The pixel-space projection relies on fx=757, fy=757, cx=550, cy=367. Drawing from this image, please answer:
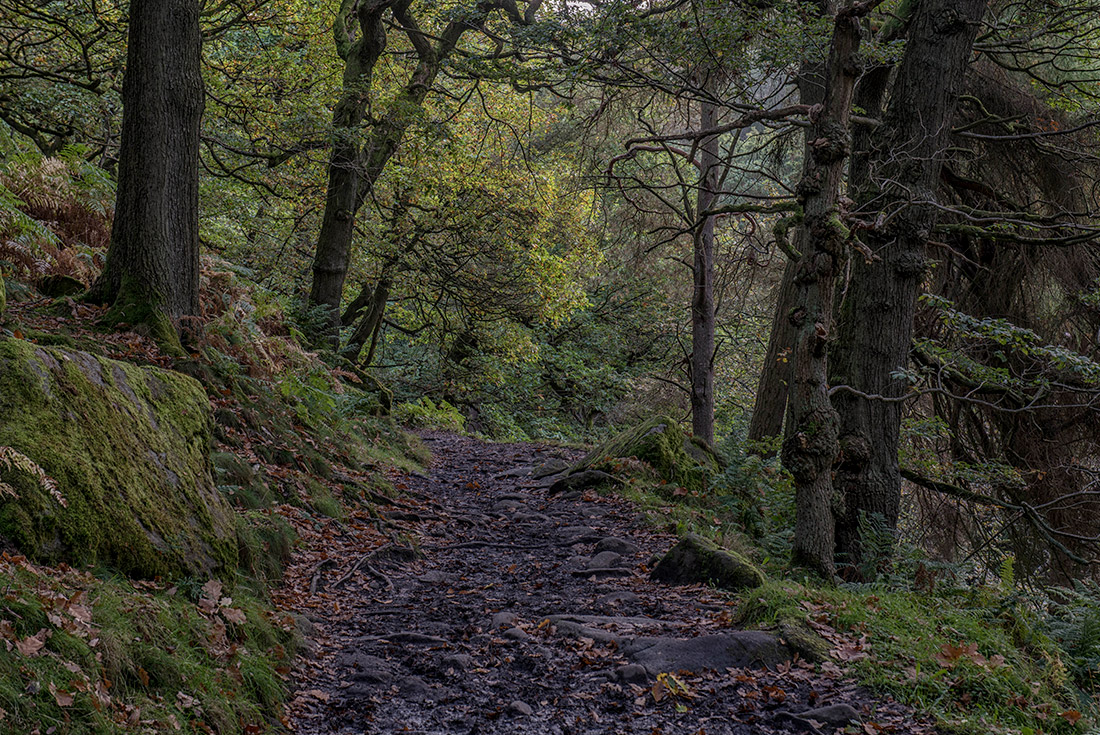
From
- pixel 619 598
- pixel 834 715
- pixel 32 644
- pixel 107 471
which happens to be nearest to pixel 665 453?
pixel 619 598

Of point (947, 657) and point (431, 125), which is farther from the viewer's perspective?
point (431, 125)

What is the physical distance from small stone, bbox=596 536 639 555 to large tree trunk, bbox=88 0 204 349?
13.8ft

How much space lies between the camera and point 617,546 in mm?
7121

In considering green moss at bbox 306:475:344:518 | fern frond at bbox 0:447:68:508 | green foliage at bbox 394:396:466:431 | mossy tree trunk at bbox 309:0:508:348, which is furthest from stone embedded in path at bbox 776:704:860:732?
green foliage at bbox 394:396:466:431

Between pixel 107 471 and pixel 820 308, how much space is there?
5.28 meters

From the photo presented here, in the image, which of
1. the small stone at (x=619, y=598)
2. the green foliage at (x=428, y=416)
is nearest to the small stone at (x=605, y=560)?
the small stone at (x=619, y=598)

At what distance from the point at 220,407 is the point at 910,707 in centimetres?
578

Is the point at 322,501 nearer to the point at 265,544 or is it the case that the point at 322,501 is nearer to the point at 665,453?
the point at 265,544

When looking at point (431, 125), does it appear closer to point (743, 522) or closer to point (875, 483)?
point (743, 522)

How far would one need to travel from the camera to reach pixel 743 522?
887 centimetres

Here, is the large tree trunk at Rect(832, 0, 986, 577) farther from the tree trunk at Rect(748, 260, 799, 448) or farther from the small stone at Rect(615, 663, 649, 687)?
the small stone at Rect(615, 663, 649, 687)

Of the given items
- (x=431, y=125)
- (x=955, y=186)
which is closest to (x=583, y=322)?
(x=431, y=125)

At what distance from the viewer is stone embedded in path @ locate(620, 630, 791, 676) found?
4484 mm

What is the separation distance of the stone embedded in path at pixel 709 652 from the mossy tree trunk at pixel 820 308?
203 centimetres
